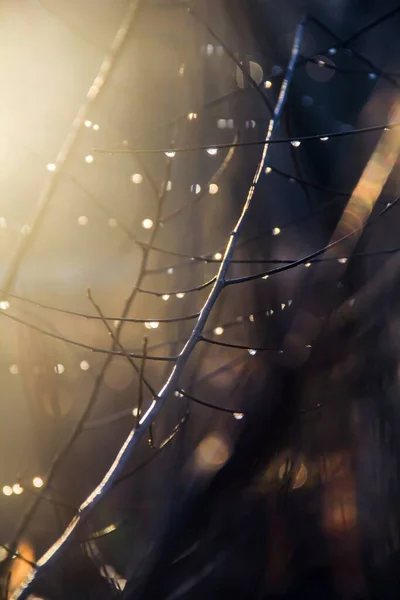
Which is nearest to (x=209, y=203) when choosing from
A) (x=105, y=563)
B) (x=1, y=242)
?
(x=1, y=242)

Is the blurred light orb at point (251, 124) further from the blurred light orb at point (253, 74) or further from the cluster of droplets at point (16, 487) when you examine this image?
the cluster of droplets at point (16, 487)

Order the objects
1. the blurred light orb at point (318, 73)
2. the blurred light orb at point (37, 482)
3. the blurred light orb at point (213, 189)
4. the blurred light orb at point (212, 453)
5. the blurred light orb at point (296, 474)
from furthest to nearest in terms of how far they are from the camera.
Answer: the blurred light orb at point (318, 73)
the blurred light orb at point (213, 189)
the blurred light orb at point (37, 482)
the blurred light orb at point (296, 474)
the blurred light orb at point (212, 453)

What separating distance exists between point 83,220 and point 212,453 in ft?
3.67

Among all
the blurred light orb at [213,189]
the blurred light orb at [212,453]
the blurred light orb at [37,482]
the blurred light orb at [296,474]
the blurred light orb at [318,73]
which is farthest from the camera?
the blurred light orb at [318,73]

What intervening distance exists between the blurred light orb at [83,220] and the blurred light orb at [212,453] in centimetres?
104

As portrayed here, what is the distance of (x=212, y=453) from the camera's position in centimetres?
190

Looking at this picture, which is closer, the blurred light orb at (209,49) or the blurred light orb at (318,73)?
the blurred light orb at (209,49)

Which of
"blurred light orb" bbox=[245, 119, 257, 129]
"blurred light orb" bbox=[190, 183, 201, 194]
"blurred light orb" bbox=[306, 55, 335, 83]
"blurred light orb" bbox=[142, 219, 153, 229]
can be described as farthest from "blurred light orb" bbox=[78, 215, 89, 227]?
"blurred light orb" bbox=[306, 55, 335, 83]

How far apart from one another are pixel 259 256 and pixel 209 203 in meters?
0.31


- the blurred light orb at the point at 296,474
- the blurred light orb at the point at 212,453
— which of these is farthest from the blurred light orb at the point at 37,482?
the blurred light orb at the point at 296,474

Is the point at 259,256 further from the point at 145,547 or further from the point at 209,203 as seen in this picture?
the point at 145,547

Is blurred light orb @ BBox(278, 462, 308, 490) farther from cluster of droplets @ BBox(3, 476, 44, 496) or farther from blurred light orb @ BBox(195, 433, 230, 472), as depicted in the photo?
cluster of droplets @ BBox(3, 476, 44, 496)

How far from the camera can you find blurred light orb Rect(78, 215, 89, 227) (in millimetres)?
2318

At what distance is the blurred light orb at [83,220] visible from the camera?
2318mm
